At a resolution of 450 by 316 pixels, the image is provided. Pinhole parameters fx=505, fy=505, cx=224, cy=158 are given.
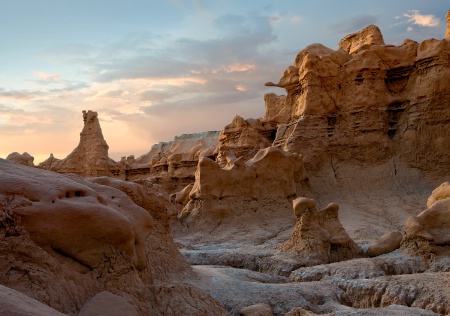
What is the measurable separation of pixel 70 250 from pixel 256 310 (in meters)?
2.81

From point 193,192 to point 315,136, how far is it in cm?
542

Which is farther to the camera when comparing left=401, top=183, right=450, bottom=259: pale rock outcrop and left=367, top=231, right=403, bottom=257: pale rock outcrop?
left=367, top=231, right=403, bottom=257: pale rock outcrop

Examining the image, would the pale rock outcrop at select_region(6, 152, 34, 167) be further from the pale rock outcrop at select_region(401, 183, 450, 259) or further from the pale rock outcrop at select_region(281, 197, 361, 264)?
the pale rock outcrop at select_region(401, 183, 450, 259)

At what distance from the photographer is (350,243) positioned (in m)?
12.0

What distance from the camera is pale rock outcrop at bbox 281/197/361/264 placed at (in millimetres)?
11672

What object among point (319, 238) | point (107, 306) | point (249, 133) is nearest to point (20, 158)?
point (249, 133)

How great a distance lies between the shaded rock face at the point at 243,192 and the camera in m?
17.4

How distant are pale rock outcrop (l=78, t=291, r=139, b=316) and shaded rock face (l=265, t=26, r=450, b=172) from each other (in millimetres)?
15405

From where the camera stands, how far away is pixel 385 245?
1151 centimetres

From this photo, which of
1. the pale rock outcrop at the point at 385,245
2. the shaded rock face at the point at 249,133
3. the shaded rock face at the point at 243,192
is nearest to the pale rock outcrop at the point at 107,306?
the pale rock outcrop at the point at 385,245

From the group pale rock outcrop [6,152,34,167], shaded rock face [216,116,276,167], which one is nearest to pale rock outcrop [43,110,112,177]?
pale rock outcrop [6,152,34,167]

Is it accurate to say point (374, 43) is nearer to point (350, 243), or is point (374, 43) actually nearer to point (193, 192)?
point (193, 192)

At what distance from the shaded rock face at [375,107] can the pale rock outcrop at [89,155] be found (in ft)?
46.1

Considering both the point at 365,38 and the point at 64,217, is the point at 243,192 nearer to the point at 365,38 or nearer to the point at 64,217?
the point at 365,38
